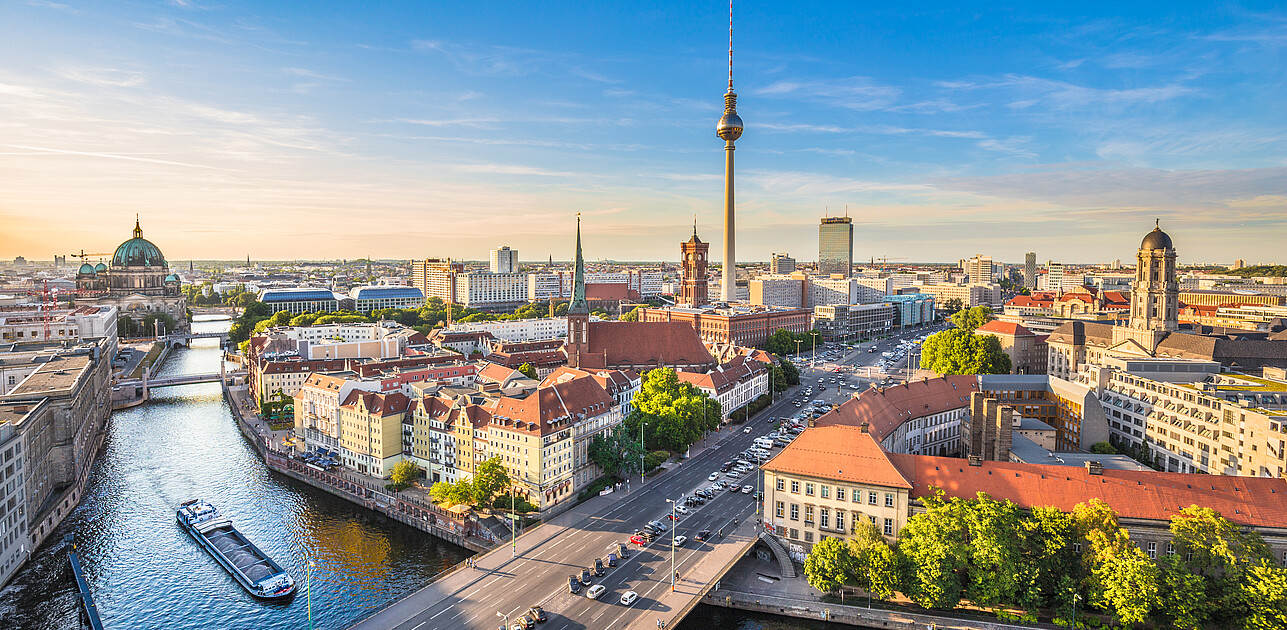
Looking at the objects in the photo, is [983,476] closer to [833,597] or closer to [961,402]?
[833,597]

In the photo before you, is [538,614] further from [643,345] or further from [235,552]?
[643,345]

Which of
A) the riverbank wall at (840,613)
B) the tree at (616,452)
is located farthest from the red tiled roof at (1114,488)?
the tree at (616,452)

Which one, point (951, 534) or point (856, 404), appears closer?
point (951, 534)

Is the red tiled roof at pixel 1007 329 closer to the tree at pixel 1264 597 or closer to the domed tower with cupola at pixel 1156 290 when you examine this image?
the domed tower with cupola at pixel 1156 290

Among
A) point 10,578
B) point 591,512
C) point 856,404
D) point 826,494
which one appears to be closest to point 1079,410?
point 856,404

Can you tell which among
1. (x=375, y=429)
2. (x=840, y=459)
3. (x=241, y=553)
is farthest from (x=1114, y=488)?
(x=375, y=429)

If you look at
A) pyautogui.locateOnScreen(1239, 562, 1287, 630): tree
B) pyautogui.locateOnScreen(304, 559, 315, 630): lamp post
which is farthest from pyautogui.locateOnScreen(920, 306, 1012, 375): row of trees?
pyautogui.locateOnScreen(304, 559, 315, 630): lamp post
